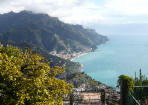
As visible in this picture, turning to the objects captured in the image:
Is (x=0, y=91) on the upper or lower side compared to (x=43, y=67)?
lower

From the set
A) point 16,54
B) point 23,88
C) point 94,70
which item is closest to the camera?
point 23,88

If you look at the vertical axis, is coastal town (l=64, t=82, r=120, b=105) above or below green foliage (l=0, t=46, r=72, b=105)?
below

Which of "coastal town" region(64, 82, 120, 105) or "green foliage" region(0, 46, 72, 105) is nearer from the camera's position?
"green foliage" region(0, 46, 72, 105)

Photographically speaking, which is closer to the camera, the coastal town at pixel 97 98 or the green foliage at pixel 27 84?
the green foliage at pixel 27 84

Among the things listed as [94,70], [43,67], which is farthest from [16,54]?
[94,70]

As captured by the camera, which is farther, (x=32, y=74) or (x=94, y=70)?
(x=94, y=70)

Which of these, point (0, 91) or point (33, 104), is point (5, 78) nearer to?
point (0, 91)

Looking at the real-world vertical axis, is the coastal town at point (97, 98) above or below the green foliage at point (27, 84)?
below

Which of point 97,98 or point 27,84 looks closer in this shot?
point 27,84
